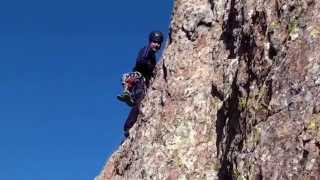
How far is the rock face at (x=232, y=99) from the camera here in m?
12.9

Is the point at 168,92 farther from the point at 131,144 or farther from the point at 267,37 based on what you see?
the point at 267,37

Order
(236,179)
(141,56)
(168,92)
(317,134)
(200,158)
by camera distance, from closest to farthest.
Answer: (317,134) < (236,179) < (200,158) < (168,92) < (141,56)

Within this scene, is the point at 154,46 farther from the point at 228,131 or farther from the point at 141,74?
the point at 228,131

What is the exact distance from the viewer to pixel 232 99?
17.2m

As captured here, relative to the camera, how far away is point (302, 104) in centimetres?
1290

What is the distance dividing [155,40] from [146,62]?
98cm

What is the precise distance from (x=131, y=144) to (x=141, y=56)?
4586mm

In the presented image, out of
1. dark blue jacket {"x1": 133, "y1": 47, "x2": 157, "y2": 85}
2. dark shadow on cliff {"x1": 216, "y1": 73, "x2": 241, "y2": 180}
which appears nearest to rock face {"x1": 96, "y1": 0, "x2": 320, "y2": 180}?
dark shadow on cliff {"x1": 216, "y1": 73, "x2": 241, "y2": 180}

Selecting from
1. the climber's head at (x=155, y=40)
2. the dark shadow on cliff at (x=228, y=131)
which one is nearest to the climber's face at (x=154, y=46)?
the climber's head at (x=155, y=40)

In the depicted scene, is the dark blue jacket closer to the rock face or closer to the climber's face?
the climber's face

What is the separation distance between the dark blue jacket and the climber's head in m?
0.23

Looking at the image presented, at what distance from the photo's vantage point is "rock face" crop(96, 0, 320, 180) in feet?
42.3

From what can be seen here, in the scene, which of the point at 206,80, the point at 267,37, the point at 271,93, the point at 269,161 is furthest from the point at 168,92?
the point at 269,161

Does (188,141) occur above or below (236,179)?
Result: above
